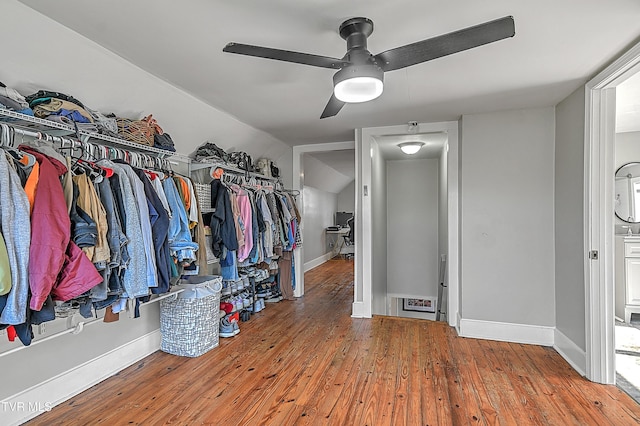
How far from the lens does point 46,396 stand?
2.03 meters

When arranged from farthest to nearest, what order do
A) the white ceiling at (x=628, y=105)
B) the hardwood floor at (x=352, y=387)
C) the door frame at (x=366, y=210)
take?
1. the door frame at (x=366, y=210)
2. the white ceiling at (x=628, y=105)
3. the hardwood floor at (x=352, y=387)

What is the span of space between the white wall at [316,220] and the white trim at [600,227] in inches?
196

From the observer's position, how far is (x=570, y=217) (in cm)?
272

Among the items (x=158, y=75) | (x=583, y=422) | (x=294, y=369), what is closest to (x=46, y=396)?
(x=294, y=369)

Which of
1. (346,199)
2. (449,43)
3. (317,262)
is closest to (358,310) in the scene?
(449,43)

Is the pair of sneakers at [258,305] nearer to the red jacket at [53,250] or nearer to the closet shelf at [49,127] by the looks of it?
the closet shelf at [49,127]

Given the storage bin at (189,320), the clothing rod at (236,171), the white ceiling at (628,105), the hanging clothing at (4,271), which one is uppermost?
the white ceiling at (628,105)

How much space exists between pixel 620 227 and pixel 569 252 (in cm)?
213

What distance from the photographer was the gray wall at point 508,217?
3.07m

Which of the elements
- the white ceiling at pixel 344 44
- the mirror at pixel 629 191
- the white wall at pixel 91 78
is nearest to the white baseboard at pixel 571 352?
the white ceiling at pixel 344 44

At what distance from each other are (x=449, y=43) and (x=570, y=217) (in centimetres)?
214

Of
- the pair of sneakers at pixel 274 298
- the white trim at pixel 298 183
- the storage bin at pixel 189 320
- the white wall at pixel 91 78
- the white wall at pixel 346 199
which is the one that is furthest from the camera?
the white wall at pixel 346 199

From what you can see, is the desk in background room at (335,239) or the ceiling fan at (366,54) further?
the desk in background room at (335,239)

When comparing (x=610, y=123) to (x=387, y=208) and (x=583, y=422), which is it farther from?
(x=387, y=208)
